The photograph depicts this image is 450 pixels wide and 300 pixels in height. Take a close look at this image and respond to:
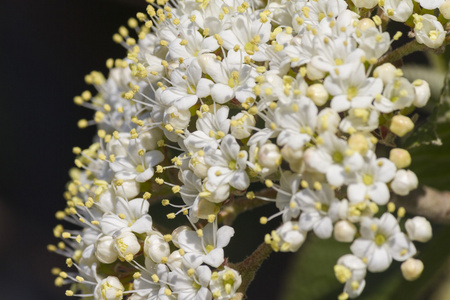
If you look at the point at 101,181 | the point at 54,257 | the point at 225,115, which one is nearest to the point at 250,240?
the point at 101,181

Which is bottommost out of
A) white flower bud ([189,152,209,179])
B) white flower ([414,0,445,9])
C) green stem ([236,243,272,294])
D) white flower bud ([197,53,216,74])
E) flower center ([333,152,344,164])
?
green stem ([236,243,272,294])

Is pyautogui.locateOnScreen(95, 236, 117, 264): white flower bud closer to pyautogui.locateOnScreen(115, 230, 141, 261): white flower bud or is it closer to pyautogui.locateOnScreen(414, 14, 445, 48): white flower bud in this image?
pyautogui.locateOnScreen(115, 230, 141, 261): white flower bud

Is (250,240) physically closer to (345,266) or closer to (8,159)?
(345,266)

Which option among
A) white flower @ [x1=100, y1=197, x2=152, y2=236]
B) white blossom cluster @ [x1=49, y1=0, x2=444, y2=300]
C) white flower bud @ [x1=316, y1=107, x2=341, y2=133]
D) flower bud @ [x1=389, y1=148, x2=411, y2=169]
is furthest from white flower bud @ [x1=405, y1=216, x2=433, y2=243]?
white flower @ [x1=100, y1=197, x2=152, y2=236]

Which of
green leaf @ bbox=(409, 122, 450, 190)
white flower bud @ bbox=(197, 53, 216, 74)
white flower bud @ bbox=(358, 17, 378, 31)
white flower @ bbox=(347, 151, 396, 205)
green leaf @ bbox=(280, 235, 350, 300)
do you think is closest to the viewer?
white flower @ bbox=(347, 151, 396, 205)

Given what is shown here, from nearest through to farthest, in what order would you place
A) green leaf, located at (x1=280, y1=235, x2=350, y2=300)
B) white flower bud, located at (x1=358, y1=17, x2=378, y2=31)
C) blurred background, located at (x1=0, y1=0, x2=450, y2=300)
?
white flower bud, located at (x1=358, y1=17, x2=378, y2=31) → green leaf, located at (x1=280, y1=235, x2=350, y2=300) → blurred background, located at (x1=0, y1=0, x2=450, y2=300)

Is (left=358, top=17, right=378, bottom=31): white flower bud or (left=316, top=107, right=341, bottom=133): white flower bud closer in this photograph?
(left=316, top=107, right=341, bottom=133): white flower bud

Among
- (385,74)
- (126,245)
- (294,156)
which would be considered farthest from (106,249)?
(385,74)
